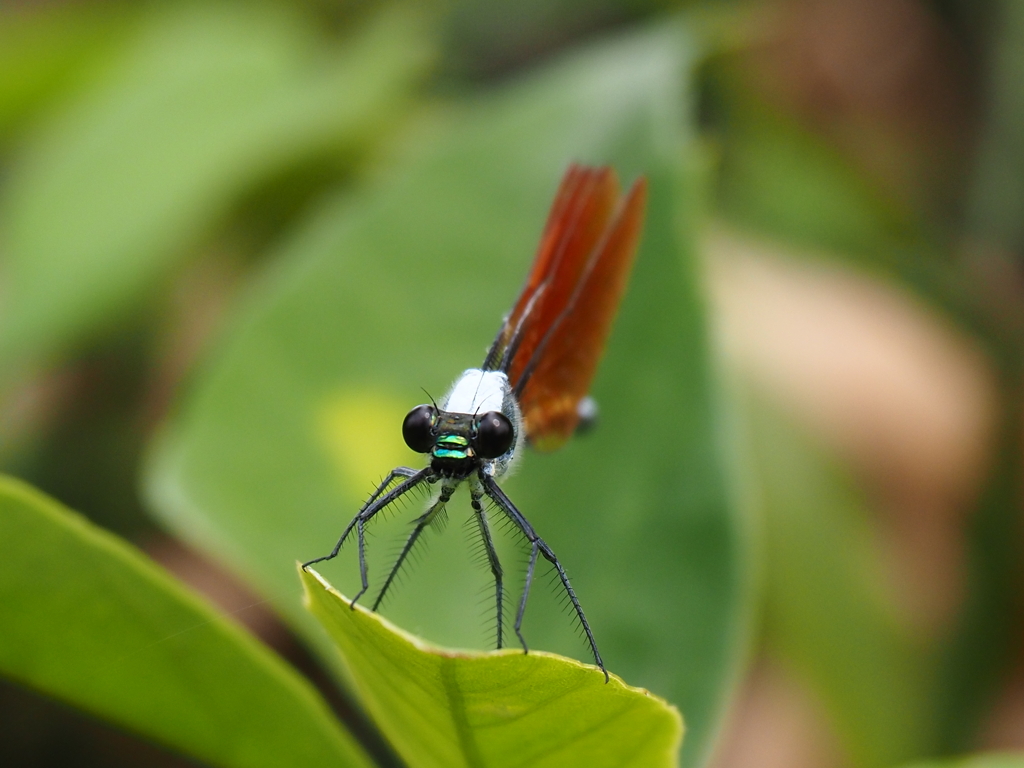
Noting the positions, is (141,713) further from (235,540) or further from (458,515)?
(458,515)

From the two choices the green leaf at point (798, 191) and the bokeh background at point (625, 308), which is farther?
the green leaf at point (798, 191)

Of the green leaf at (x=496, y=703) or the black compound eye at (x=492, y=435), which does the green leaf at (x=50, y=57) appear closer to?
the black compound eye at (x=492, y=435)

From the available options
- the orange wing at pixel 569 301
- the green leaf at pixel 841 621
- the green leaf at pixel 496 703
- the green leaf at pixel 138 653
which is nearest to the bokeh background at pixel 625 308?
the green leaf at pixel 841 621

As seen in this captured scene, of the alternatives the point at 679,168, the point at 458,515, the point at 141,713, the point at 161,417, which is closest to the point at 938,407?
the point at 679,168

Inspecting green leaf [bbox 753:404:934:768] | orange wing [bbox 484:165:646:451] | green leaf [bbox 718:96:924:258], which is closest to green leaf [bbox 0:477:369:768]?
orange wing [bbox 484:165:646:451]

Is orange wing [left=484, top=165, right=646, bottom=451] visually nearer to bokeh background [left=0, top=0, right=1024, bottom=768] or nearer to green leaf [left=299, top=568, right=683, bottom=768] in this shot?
bokeh background [left=0, top=0, right=1024, bottom=768]

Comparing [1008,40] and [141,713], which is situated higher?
[1008,40]

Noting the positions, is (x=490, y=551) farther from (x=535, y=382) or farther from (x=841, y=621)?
(x=841, y=621)
